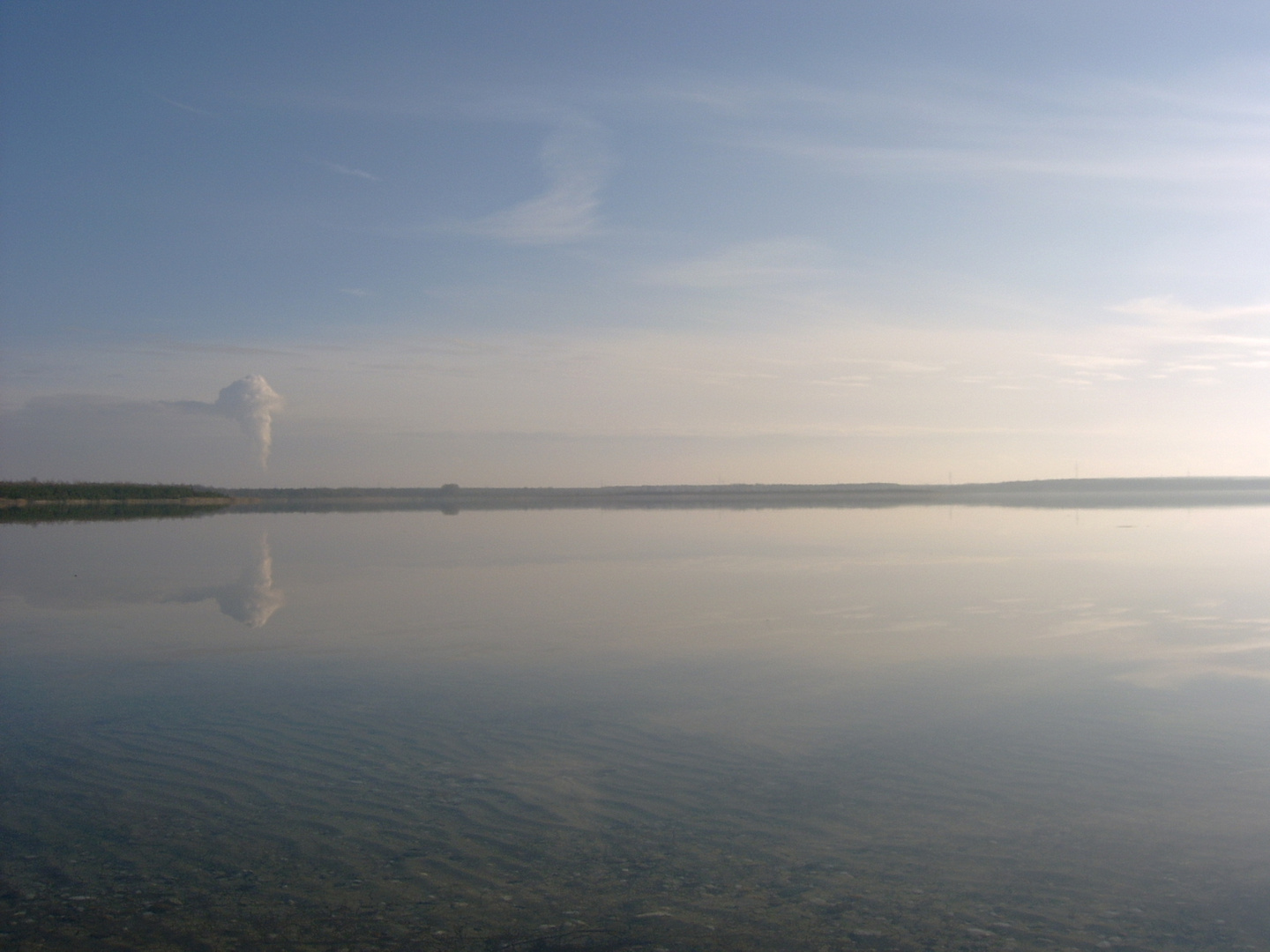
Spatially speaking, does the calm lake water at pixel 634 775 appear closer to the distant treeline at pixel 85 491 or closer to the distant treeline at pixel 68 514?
the distant treeline at pixel 68 514

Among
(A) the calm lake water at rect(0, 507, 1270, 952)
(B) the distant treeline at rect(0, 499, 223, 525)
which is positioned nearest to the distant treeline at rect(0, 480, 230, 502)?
(B) the distant treeline at rect(0, 499, 223, 525)

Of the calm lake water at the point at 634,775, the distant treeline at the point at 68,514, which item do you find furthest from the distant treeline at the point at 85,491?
the calm lake water at the point at 634,775

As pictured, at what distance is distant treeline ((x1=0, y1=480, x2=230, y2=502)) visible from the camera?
202ft

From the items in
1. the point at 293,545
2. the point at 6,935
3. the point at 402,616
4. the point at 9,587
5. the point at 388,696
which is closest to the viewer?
the point at 6,935

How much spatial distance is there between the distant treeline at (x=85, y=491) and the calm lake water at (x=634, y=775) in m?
54.7

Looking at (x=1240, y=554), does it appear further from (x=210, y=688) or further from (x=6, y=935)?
(x=6, y=935)

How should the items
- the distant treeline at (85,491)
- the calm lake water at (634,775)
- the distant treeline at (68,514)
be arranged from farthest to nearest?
1. the distant treeline at (85,491)
2. the distant treeline at (68,514)
3. the calm lake water at (634,775)

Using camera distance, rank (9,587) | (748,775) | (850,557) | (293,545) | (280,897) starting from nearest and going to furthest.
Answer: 1. (280,897)
2. (748,775)
3. (9,587)
4. (850,557)
5. (293,545)

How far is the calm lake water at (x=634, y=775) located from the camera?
4.72 m

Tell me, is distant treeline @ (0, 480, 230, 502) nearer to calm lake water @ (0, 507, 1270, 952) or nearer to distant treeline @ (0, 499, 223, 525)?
distant treeline @ (0, 499, 223, 525)

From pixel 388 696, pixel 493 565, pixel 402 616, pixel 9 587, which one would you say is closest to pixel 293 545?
pixel 493 565

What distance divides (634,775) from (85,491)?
70.7 meters

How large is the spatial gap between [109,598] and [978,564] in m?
17.9

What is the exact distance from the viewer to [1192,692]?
9.34 m
